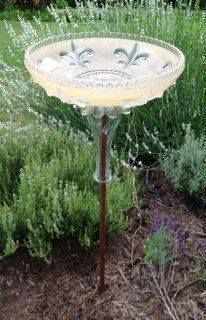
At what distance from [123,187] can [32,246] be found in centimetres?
59

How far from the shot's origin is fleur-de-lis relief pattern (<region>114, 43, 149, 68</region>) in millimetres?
2229

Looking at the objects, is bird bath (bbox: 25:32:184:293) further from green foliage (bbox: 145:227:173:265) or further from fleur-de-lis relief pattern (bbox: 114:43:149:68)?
green foliage (bbox: 145:227:173:265)

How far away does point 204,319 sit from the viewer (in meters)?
2.27

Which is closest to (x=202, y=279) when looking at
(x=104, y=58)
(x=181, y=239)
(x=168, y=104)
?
(x=181, y=239)

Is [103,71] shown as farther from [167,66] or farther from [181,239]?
[181,239]

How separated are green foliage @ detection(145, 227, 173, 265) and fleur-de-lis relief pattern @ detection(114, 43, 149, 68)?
2.57 feet

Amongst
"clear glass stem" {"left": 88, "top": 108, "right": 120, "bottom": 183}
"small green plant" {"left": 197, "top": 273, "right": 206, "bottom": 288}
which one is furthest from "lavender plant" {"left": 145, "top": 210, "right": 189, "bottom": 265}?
"clear glass stem" {"left": 88, "top": 108, "right": 120, "bottom": 183}

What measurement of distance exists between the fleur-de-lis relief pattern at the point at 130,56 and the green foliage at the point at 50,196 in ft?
2.10

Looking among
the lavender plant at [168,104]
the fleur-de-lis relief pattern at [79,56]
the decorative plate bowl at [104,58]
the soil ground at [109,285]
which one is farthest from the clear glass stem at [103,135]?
the lavender plant at [168,104]

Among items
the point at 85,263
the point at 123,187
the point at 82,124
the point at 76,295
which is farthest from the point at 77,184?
the point at 82,124

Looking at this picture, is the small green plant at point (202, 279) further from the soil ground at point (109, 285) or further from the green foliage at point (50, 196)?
the green foliage at point (50, 196)

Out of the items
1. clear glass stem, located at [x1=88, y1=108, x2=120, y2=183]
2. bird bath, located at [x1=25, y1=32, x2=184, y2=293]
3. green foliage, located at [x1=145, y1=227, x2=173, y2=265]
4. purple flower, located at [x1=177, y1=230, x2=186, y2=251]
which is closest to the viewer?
bird bath, located at [x1=25, y1=32, x2=184, y2=293]

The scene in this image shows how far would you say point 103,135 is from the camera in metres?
2.04

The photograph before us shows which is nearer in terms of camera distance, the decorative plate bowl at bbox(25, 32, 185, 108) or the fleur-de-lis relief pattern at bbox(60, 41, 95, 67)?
the decorative plate bowl at bbox(25, 32, 185, 108)
